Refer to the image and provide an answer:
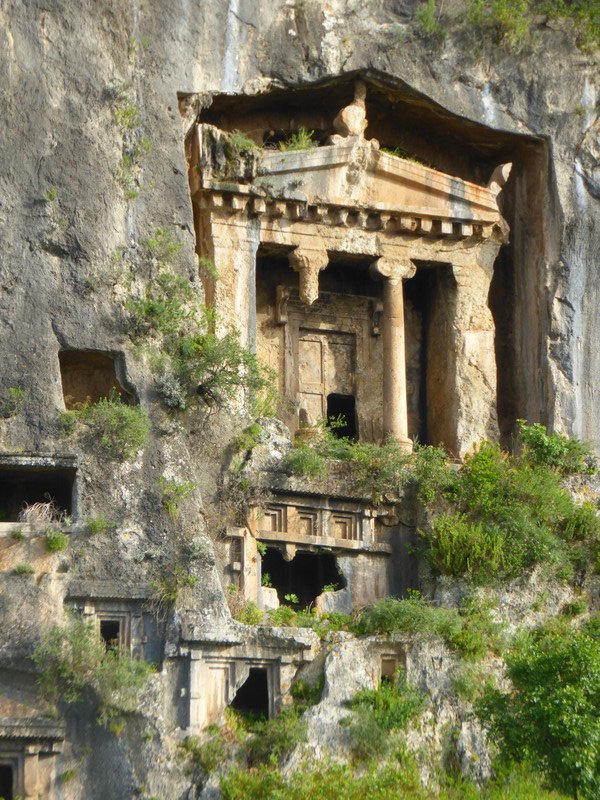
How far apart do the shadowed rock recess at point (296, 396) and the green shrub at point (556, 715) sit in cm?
6

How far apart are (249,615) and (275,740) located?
2.49m

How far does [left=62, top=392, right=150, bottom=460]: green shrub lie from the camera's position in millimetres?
25391

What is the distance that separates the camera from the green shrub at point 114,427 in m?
25.4

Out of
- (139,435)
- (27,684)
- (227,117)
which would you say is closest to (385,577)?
(139,435)

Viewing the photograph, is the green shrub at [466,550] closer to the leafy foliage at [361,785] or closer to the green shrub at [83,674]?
the leafy foliage at [361,785]

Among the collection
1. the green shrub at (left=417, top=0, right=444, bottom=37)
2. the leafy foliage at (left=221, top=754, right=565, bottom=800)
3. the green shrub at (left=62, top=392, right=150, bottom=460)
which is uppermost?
the green shrub at (left=417, top=0, right=444, bottom=37)

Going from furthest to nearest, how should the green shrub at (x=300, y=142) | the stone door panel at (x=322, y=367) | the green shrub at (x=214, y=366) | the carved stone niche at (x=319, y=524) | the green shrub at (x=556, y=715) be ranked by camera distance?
the stone door panel at (x=322, y=367), the green shrub at (x=300, y=142), the carved stone niche at (x=319, y=524), the green shrub at (x=214, y=366), the green shrub at (x=556, y=715)

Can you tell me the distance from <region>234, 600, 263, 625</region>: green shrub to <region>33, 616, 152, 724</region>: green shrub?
7.32 feet

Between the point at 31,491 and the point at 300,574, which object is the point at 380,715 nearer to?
the point at 300,574

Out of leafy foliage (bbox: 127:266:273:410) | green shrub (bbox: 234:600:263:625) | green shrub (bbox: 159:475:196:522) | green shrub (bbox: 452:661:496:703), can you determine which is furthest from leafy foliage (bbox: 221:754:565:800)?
leafy foliage (bbox: 127:266:273:410)

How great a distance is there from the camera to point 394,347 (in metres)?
30.4

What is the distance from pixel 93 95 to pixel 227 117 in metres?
3.69

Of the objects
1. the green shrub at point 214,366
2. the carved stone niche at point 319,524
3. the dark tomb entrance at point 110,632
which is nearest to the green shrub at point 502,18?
the green shrub at point 214,366

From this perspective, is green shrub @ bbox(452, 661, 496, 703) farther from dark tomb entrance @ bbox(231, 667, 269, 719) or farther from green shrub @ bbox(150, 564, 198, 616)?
green shrub @ bbox(150, 564, 198, 616)
